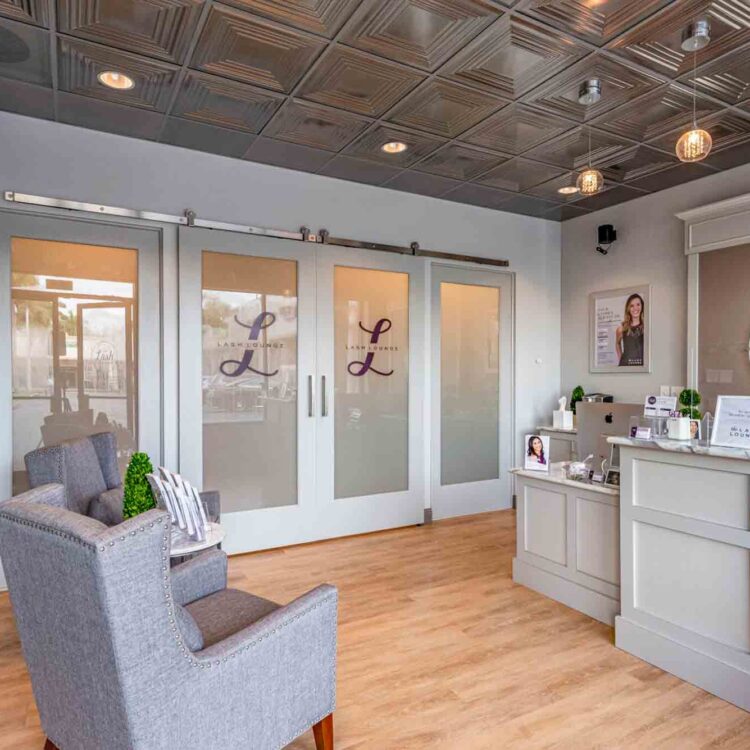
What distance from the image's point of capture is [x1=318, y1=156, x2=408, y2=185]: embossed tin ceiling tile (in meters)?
4.25

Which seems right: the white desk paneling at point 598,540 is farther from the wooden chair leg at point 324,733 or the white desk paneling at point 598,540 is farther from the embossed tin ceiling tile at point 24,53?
the embossed tin ceiling tile at point 24,53

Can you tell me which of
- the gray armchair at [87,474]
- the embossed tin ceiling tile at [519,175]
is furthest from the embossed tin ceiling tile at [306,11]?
the gray armchair at [87,474]

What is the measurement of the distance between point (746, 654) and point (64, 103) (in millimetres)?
4541

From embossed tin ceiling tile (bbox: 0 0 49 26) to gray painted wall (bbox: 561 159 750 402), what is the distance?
467cm

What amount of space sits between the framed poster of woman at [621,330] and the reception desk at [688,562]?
8.75 ft

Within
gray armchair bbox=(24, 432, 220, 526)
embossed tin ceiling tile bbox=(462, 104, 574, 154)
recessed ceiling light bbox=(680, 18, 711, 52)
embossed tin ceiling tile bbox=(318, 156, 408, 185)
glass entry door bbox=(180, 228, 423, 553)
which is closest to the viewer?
recessed ceiling light bbox=(680, 18, 711, 52)

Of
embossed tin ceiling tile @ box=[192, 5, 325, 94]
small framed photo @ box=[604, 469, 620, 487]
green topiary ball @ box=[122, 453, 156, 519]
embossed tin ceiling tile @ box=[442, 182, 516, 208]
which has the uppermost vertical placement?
embossed tin ceiling tile @ box=[192, 5, 325, 94]

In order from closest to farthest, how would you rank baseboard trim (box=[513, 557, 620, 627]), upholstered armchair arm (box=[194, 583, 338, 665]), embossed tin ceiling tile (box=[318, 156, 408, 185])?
upholstered armchair arm (box=[194, 583, 338, 665]) < baseboard trim (box=[513, 557, 620, 627]) < embossed tin ceiling tile (box=[318, 156, 408, 185])

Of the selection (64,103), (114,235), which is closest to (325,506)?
(114,235)

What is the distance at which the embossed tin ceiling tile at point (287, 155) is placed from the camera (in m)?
3.92

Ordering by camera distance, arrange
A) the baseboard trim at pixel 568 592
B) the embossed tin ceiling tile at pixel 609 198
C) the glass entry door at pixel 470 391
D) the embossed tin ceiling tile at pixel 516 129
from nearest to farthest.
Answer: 1. the baseboard trim at pixel 568 592
2. the embossed tin ceiling tile at pixel 516 129
3. the embossed tin ceiling tile at pixel 609 198
4. the glass entry door at pixel 470 391

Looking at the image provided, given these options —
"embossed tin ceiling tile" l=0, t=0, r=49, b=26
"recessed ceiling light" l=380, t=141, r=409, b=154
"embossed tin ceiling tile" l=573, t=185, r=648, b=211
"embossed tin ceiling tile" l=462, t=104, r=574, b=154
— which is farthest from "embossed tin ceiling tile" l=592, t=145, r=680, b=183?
"embossed tin ceiling tile" l=0, t=0, r=49, b=26

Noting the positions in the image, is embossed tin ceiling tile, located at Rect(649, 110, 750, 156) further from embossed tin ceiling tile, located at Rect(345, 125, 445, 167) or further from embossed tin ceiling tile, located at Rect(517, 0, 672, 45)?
embossed tin ceiling tile, located at Rect(345, 125, 445, 167)

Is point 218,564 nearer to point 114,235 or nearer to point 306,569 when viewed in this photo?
point 306,569
